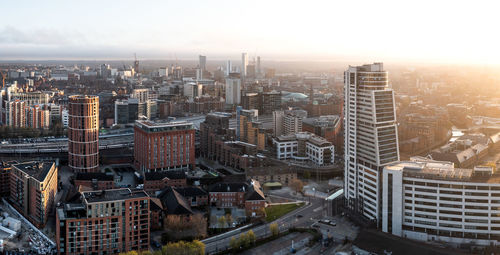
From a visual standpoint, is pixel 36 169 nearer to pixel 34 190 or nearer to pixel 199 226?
pixel 34 190

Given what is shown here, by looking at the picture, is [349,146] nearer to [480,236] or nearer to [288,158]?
[480,236]

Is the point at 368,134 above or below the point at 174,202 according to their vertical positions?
above

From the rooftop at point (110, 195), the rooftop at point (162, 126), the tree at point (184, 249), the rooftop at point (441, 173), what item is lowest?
the tree at point (184, 249)

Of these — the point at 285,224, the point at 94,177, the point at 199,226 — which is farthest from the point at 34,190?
the point at 285,224

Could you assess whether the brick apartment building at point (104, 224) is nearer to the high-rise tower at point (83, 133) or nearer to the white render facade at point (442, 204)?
the white render facade at point (442, 204)

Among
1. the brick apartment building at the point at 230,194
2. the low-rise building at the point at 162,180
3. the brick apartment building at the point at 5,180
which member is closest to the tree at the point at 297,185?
the brick apartment building at the point at 230,194

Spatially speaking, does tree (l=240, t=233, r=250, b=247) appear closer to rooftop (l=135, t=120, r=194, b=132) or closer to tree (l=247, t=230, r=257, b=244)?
tree (l=247, t=230, r=257, b=244)

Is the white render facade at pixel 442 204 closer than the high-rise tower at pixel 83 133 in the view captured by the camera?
Yes
